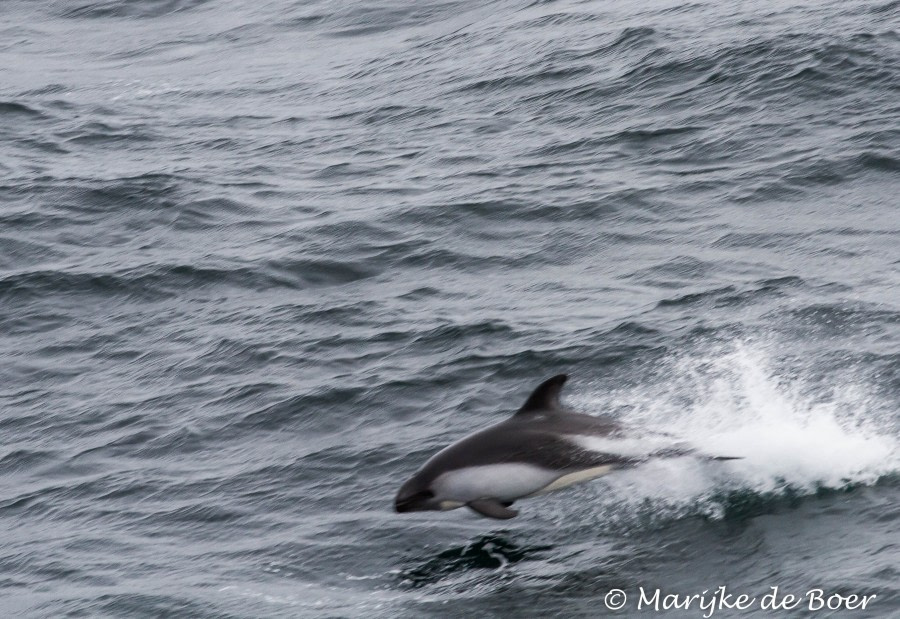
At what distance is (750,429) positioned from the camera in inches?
548

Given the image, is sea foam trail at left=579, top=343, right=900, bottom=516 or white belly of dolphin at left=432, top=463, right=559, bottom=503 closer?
white belly of dolphin at left=432, top=463, right=559, bottom=503

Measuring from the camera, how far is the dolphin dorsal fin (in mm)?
12678

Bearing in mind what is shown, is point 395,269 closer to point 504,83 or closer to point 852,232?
point 852,232

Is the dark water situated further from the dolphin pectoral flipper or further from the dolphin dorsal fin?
the dolphin dorsal fin

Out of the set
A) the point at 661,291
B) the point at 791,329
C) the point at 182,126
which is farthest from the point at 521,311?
the point at 182,126

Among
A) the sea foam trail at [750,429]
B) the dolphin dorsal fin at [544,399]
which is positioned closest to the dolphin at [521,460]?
the dolphin dorsal fin at [544,399]

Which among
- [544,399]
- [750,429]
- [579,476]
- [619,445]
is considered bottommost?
[750,429]

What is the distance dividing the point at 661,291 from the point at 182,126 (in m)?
11.4

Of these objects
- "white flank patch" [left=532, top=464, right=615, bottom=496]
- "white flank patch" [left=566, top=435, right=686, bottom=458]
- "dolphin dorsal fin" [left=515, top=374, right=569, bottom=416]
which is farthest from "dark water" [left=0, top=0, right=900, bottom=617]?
"dolphin dorsal fin" [left=515, top=374, right=569, bottom=416]

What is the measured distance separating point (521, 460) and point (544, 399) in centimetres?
54

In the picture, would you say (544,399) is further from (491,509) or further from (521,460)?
(491,509)

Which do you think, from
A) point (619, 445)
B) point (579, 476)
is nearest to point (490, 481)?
point (579, 476)

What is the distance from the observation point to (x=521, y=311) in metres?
17.2

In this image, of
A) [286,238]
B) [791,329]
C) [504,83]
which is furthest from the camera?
[504,83]
